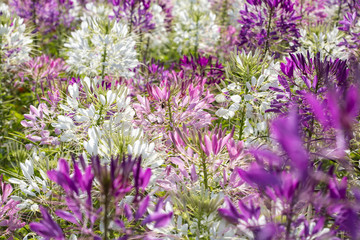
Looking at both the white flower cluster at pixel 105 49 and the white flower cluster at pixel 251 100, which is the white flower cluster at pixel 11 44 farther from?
the white flower cluster at pixel 251 100

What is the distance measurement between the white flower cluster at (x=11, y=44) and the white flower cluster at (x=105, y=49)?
48 centimetres

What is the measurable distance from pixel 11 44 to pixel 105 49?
79 centimetres

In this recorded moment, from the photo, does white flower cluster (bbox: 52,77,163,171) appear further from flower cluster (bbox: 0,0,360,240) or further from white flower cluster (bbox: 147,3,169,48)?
white flower cluster (bbox: 147,3,169,48)

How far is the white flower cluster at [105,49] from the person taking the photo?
2.19 m

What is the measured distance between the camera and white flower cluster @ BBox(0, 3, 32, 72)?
253 cm

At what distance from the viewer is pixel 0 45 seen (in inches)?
98.9

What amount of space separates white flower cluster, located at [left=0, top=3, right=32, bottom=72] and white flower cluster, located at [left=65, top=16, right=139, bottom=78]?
485mm

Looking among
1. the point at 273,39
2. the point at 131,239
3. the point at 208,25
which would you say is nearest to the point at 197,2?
the point at 208,25

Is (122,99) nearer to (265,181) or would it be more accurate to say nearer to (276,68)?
(276,68)

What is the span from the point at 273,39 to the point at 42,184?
1.64 meters

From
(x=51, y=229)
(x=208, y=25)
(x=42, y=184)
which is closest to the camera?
(x=51, y=229)

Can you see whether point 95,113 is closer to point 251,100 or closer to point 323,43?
point 251,100

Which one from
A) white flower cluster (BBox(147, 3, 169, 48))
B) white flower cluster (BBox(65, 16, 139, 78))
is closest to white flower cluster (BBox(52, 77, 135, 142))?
white flower cluster (BBox(65, 16, 139, 78))

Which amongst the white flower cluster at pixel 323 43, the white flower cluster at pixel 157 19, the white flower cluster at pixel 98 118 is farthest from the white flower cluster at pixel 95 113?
the white flower cluster at pixel 157 19
